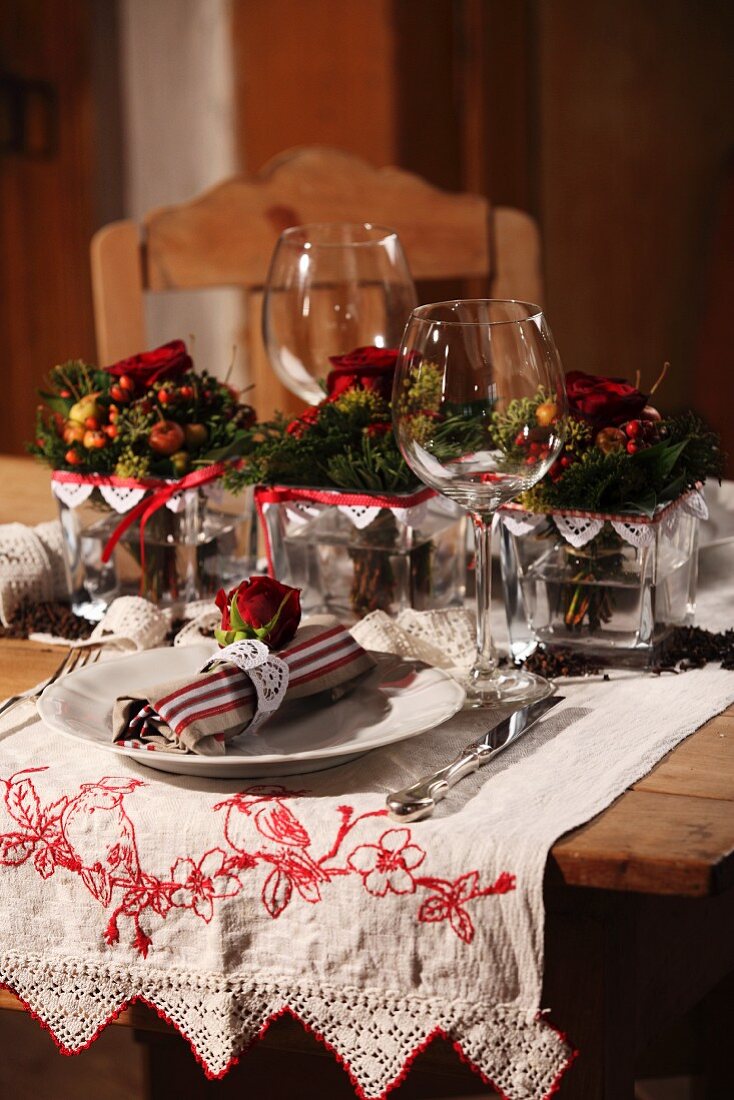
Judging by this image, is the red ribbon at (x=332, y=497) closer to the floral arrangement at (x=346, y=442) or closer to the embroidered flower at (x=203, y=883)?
the floral arrangement at (x=346, y=442)

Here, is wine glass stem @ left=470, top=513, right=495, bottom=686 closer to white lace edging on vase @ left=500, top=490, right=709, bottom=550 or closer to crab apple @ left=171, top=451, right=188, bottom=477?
white lace edging on vase @ left=500, top=490, right=709, bottom=550

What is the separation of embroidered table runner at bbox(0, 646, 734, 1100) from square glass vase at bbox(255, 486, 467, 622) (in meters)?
0.26

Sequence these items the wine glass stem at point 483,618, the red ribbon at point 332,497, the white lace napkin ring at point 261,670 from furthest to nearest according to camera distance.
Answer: the red ribbon at point 332,497, the wine glass stem at point 483,618, the white lace napkin ring at point 261,670

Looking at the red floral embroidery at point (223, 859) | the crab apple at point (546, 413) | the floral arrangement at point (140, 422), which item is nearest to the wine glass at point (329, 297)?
the floral arrangement at point (140, 422)

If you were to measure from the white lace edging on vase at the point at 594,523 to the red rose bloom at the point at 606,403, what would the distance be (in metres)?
0.07

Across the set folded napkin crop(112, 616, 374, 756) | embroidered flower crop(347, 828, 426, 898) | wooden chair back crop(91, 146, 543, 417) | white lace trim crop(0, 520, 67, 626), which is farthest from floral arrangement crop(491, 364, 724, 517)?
wooden chair back crop(91, 146, 543, 417)

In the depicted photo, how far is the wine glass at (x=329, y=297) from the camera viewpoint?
46.2 inches

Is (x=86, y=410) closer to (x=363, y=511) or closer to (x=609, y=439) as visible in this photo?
(x=363, y=511)

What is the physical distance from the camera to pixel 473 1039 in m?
0.67

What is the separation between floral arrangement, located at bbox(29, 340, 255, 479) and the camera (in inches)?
41.7

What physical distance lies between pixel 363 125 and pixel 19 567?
1.87 m

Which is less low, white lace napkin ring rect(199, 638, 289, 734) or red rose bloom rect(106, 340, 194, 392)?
red rose bloom rect(106, 340, 194, 392)

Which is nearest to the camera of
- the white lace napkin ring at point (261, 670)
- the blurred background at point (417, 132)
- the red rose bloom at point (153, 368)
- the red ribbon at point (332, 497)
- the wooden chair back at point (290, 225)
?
the white lace napkin ring at point (261, 670)

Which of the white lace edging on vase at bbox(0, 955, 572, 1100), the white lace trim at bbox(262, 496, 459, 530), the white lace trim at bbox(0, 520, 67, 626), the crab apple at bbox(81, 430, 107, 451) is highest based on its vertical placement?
the crab apple at bbox(81, 430, 107, 451)
